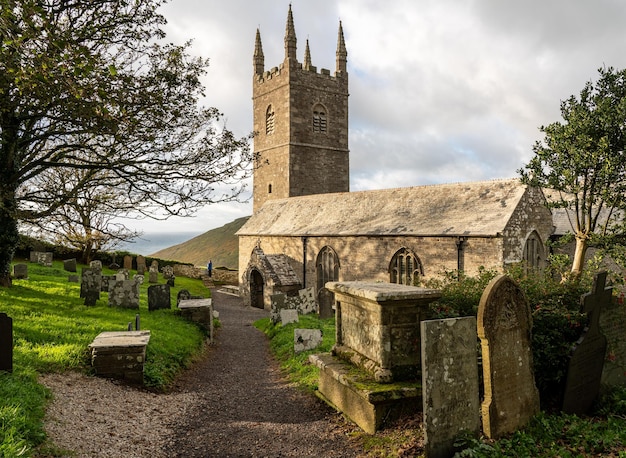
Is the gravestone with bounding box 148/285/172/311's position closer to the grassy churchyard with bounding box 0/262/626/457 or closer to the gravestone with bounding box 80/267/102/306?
the grassy churchyard with bounding box 0/262/626/457

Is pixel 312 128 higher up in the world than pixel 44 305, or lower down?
higher up

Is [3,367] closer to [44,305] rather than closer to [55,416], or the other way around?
[55,416]

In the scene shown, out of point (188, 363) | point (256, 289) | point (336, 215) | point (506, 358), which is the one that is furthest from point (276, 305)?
point (506, 358)

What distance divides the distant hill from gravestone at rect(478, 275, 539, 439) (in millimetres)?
57587

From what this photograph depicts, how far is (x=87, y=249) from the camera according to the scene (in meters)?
28.5

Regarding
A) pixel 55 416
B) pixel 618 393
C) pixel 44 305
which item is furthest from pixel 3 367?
pixel 618 393

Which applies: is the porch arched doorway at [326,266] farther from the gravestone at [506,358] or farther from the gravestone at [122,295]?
the gravestone at [506,358]

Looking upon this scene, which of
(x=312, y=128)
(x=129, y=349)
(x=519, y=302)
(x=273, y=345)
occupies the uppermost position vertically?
(x=312, y=128)

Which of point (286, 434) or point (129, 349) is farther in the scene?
point (129, 349)

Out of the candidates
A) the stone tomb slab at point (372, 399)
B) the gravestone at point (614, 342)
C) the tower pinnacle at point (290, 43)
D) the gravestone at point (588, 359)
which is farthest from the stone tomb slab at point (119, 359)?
the tower pinnacle at point (290, 43)

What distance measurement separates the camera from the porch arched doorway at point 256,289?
2384 centimetres

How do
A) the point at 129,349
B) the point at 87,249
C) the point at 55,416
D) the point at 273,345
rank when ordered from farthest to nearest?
the point at 87,249
the point at 273,345
the point at 129,349
the point at 55,416

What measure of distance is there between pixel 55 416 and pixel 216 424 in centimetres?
209

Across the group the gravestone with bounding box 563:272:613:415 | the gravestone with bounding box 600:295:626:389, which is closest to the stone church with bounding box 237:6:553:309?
the gravestone with bounding box 600:295:626:389
